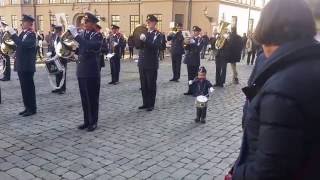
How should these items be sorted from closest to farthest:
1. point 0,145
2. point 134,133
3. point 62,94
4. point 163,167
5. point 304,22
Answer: point 304,22 < point 163,167 < point 0,145 < point 134,133 < point 62,94

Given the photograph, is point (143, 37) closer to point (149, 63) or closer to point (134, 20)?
point (149, 63)

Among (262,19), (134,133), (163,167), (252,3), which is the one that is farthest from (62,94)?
(252,3)

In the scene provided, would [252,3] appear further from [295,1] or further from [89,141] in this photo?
[295,1]

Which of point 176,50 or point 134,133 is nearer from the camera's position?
point 134,133

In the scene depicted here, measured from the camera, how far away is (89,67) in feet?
20.6

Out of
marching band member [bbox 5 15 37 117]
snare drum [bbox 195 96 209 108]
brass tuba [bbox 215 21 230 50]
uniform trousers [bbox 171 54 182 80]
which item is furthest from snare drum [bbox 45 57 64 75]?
brass tuba [bbox 215 21 230 50]

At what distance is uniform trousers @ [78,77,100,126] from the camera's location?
6316mm

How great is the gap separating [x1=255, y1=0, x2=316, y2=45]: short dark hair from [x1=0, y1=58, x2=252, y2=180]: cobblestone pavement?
10.0 feet

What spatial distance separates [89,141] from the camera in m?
5.68

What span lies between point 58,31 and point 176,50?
14.9 ft

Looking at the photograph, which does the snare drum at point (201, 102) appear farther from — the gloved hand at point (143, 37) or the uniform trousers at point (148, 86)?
the gloved hand at point (143, 37)

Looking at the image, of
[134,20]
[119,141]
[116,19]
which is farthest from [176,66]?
[116,19]

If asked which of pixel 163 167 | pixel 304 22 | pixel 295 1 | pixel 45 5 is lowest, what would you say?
pixel 163 167

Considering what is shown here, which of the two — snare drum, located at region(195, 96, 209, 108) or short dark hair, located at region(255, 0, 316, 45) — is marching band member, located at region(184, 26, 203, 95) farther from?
short dark hair, located at region(255, 0, 316, 45)
